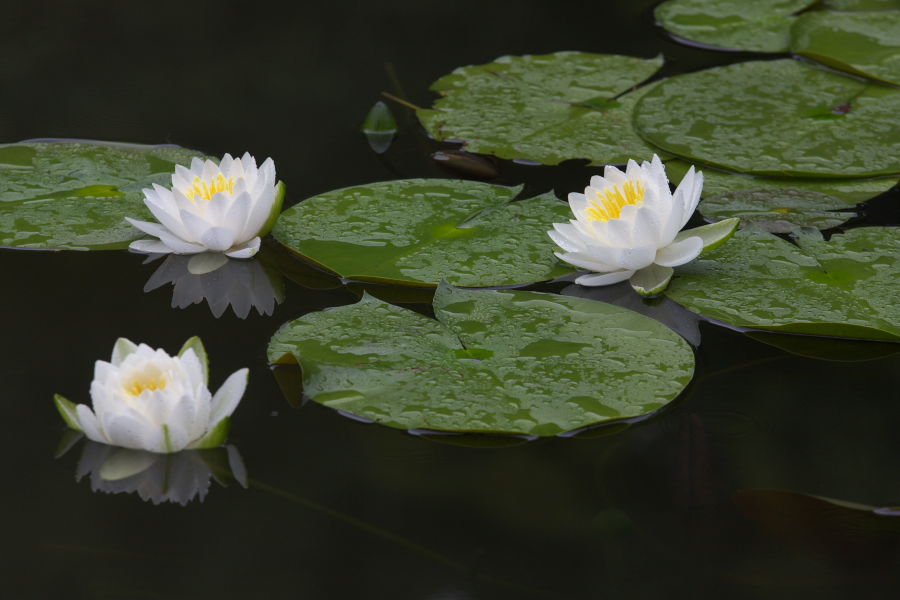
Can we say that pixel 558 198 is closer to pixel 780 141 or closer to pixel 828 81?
pixel 780 141

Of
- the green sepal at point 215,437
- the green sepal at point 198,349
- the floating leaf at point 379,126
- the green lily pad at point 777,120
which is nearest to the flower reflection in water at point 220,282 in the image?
the green sepal at point 198,349

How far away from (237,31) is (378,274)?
6.49 ft

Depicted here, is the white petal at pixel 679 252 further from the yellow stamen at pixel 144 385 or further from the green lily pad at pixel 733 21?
the green lily pad at pixel 733 21

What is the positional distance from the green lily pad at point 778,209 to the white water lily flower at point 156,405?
1.28 metres

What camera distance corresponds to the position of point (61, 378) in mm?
1910

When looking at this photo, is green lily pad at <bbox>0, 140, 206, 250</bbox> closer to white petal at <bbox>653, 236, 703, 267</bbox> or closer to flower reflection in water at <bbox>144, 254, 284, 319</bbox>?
flower reflection in water at <bbox>144, 254, 284, 319</bbox>

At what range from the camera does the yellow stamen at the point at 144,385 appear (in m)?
1.67

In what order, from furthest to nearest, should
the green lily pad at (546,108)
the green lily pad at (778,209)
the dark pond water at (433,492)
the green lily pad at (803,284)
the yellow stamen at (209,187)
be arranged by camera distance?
the green lily pad at (546,108) → the green lily pad at (778,209) → the yellow stamen at (209,187) → the green lily pad at (803,284) → the dark pond water at (433,492)

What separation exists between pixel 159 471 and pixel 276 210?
2.63ft

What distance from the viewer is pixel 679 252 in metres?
2.15

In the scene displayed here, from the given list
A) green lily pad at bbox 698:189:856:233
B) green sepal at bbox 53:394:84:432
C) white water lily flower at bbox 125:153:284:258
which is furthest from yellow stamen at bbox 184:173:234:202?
green lily pad at bbox 698:189:856:233

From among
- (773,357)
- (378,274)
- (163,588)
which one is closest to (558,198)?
(378,274)

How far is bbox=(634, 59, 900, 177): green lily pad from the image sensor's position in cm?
267

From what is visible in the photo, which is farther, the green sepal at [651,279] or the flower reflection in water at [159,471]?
the green sepal at [651,279]
